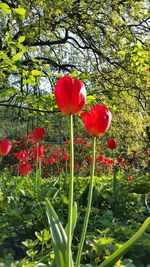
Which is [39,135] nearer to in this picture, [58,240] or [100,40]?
[58,240]

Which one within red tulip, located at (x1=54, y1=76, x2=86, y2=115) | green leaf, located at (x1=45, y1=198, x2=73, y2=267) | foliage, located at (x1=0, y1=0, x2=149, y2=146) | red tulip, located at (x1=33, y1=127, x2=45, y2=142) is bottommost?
green leaf, located at (x1=45, y1=198, x2=73, y2=267)

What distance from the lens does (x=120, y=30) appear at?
7.61m

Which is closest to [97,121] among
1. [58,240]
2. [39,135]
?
[58,240]

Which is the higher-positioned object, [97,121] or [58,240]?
[97,121]

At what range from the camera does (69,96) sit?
4.00 feet

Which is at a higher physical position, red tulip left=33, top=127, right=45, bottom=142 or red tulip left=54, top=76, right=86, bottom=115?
red tulip left=54, top=76, right=86, bottom=115

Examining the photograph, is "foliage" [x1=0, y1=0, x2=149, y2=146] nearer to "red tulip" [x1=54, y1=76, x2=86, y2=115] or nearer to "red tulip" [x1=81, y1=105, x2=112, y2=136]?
"red tulip" [x1=81, y1=105, x2=112, y2=136]

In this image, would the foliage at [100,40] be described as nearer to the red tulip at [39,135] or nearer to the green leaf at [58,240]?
the red tulip at [39,135]

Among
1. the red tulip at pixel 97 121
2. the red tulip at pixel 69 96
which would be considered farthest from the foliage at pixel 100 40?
the red tulip at pixel 69 96

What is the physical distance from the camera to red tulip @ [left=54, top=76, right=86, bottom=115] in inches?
48.0

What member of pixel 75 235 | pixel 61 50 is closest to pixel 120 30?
pixel 61 50

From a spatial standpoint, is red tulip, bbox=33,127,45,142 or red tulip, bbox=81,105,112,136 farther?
red tulip, bbox=33,127,45,142

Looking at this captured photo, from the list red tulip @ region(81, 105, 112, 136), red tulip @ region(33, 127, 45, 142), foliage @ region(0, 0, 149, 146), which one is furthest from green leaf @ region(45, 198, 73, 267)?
foliage @ region(0, 0, 149, 146)

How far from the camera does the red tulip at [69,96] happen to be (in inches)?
48.0
